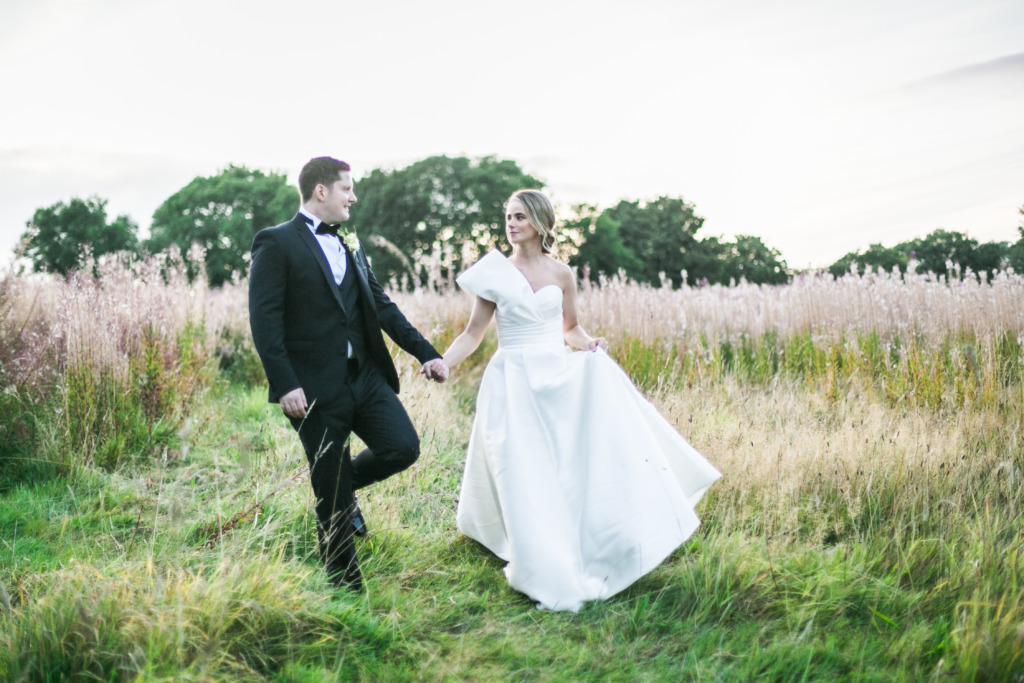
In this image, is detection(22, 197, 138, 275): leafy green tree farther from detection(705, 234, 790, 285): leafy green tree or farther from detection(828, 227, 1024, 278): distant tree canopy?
detection(705, 234, 790, 285): leafy green tree

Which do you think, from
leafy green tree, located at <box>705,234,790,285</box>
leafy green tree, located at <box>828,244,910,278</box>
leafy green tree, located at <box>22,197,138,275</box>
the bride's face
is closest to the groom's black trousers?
the bride's face

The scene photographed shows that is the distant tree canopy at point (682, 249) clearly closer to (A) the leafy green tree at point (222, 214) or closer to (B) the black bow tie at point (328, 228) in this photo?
(A) the leafy green tree at point (222, 214)

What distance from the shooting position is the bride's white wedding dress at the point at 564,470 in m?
3.10

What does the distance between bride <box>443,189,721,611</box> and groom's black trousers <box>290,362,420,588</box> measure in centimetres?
48

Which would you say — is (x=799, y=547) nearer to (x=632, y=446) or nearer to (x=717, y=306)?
(x=632, y=446)

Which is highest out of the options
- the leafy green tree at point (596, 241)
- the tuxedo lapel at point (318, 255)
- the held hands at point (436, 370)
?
the leafy green tree at point (596, 241)

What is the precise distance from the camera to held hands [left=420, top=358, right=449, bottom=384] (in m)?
3.33

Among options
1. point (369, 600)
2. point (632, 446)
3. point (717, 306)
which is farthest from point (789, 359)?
point (369, 600)

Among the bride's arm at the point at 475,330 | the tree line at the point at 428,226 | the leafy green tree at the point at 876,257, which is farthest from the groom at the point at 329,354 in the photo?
the leafy green tree at the point at 876,257

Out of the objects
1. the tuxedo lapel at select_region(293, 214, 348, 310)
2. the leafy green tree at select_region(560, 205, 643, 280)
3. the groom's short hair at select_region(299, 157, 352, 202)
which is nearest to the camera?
the tuxedo lapel at select_region(293, 214, 348, 310)

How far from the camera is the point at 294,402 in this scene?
283 cm

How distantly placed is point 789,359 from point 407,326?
4.80m

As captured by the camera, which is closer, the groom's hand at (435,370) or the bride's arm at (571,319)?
the groom's hand at (435,370)

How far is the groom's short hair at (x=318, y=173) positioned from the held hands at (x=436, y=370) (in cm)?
99
